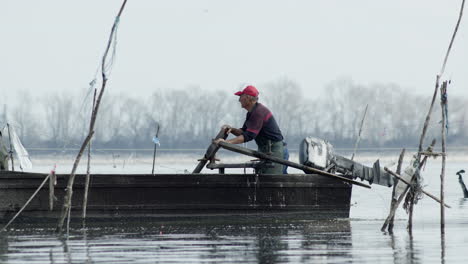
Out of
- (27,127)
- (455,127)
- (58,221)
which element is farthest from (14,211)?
(455,127)

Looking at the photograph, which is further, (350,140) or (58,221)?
(350,140)

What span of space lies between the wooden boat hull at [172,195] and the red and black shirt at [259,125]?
2.44 ft

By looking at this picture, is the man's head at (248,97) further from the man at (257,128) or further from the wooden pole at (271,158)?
the wooden pole at (271,158)

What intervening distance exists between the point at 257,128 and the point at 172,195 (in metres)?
1.82

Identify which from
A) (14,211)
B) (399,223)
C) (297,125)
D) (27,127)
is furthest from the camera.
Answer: (297,125)

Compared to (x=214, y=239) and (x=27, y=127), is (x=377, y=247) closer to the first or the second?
(x=214, y=239)

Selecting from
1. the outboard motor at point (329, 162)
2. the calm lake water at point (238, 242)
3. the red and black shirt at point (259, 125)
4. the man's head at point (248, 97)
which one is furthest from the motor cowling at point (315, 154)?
the man's head at point (248, 97)

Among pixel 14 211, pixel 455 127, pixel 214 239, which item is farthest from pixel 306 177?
pixel 455 127

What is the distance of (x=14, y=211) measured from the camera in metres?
18.1

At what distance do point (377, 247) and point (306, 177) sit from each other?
409 cm

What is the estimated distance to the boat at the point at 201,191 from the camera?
1805 centimetres

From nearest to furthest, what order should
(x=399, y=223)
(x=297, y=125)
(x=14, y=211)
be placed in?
(x=14, y=211)
(x=399, y=223)
(x=297, y=125)

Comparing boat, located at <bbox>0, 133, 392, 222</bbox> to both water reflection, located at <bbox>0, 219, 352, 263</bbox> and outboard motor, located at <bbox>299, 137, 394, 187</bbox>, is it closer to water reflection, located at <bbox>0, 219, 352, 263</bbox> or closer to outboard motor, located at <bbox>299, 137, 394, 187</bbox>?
outboard motor, located at <bbox>299, 137, 394, 187</bbox>

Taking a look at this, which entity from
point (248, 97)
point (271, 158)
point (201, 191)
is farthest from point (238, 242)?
point (248, 97)
